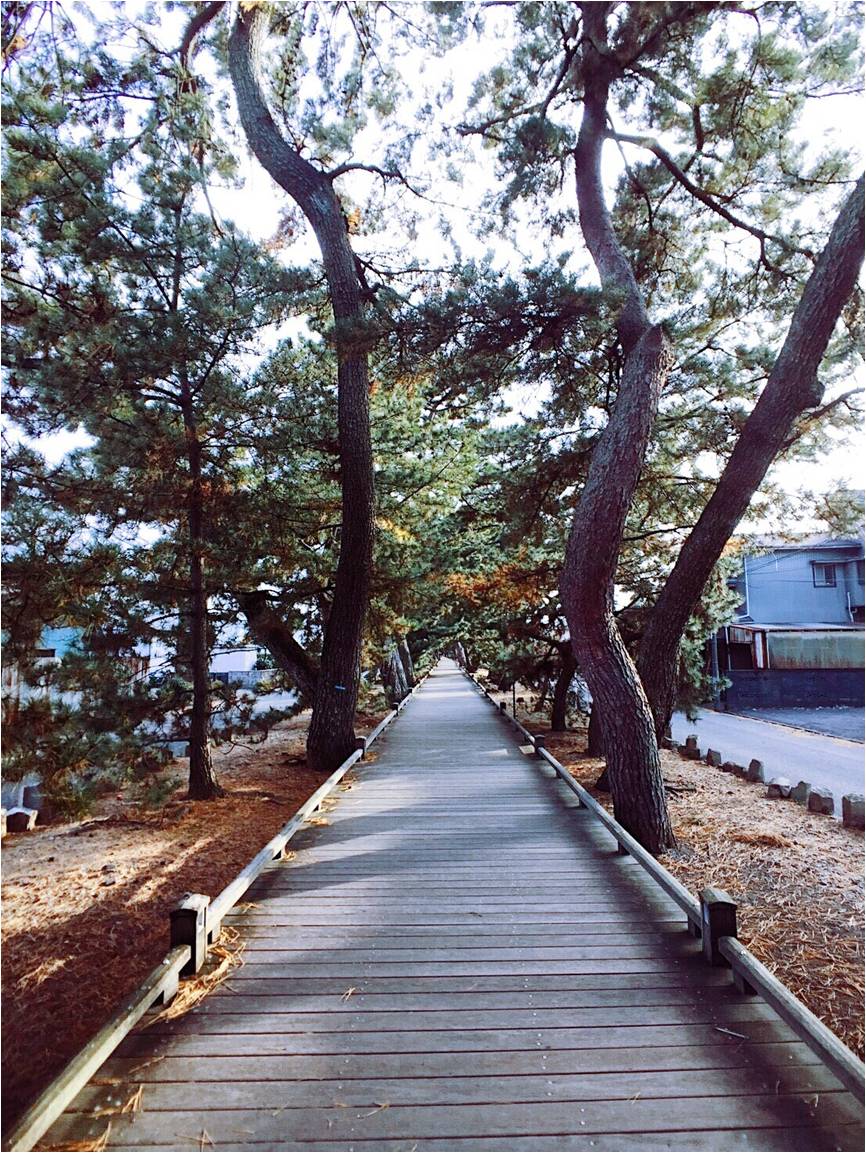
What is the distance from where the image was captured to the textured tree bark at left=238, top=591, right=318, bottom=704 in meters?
7.48

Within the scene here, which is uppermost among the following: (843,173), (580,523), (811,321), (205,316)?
(843,173)

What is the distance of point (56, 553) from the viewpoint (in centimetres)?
352

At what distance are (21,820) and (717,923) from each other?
5088 millimetres

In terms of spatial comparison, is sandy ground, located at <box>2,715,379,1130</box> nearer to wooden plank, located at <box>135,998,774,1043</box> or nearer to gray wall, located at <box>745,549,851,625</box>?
wooden plank, located at <box>135,998,774,1043</box>

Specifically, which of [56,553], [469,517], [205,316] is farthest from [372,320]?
[469,517]

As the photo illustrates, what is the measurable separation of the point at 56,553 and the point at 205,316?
3.07 metres

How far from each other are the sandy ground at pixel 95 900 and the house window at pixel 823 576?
15.7 meters

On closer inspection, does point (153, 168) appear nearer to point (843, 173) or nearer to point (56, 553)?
point (56, 553)

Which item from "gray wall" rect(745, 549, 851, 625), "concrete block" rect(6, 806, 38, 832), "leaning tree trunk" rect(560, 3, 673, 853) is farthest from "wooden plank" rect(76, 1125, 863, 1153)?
"gray wall" rect(745, 549, 851, 625)

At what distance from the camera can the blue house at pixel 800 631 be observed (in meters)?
15.7

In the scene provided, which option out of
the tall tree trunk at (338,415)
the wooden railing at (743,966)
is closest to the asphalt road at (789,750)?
the wooden railing at (743,966)

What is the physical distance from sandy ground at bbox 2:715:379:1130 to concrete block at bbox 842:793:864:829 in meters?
5.56

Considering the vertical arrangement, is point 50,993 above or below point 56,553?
below

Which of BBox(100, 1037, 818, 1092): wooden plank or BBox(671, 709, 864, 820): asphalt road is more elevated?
BBox(100, 1037, 818, 1092): wooden plank
